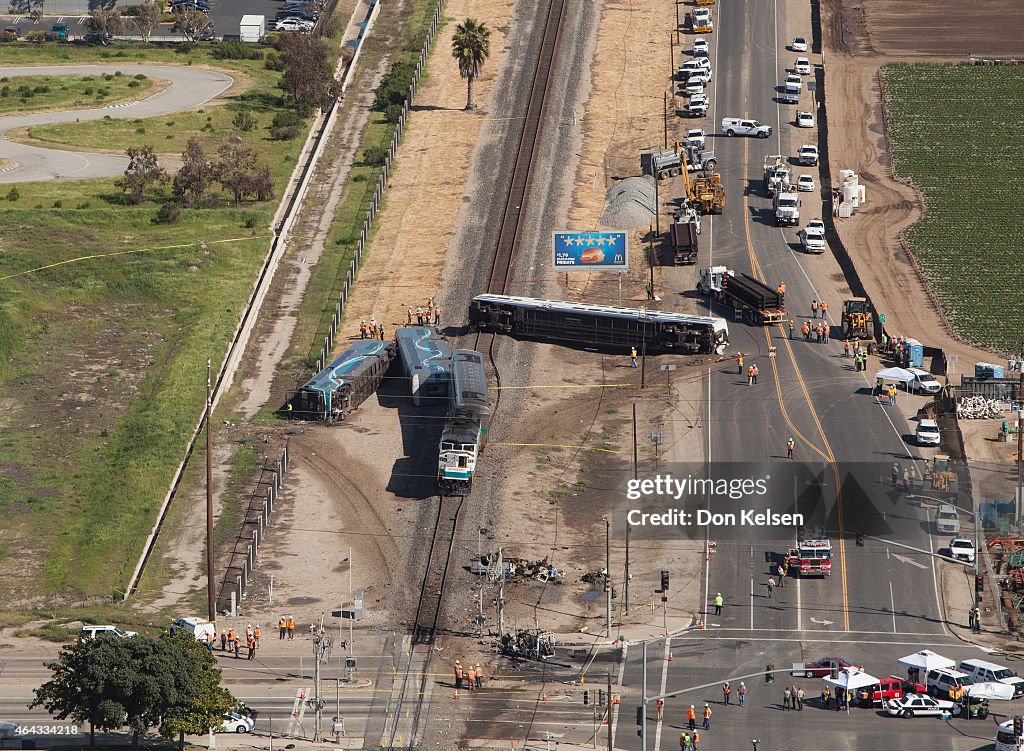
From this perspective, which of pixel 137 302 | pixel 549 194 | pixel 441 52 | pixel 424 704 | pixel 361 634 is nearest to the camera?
pixel 424 704

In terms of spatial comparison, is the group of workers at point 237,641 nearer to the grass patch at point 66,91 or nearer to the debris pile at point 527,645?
the debris pile at point 527,645

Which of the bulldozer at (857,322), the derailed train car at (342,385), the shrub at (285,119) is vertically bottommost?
the derailed train car at (342,385)

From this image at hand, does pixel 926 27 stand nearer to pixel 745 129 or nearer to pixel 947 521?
pixel 745 129

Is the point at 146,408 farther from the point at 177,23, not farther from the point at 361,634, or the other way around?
the point at 177,23

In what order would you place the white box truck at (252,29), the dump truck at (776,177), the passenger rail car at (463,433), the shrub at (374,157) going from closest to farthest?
1. the passenger rail car at (463,433)
2. the dump truck at (776,177)
3. the shrub at (374,157)
4. the white box truck at (252,29)

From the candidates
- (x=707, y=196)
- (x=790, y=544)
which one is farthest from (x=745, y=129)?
(x=790, y=544)

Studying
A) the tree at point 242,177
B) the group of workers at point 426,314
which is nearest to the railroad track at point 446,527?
the group of workers at point 426,314

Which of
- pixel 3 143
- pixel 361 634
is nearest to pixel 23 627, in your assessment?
pixel 361 634
